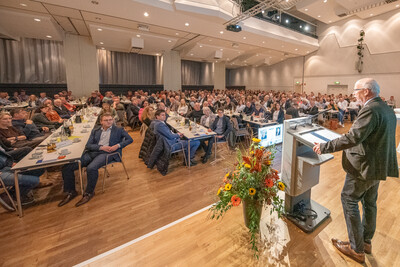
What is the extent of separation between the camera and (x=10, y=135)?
3.97 metres

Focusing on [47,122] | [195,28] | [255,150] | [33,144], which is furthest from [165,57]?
[255,150]

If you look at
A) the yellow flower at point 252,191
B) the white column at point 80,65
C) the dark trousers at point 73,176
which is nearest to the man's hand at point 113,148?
the dark trousers at point 73,176

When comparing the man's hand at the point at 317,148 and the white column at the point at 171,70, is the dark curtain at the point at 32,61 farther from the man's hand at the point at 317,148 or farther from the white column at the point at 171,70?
the man's hand at the point at 317,148

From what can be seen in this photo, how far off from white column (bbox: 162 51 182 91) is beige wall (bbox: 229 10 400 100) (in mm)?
11007

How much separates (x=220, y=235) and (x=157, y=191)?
151 cm

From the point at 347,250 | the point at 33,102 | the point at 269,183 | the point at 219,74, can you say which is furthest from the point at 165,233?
the point at 219,74

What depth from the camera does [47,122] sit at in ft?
18.2

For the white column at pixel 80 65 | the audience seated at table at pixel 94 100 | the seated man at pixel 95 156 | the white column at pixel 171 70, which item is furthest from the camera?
the white column at pixel 171 70

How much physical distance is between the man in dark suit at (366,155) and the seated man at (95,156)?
318 cm

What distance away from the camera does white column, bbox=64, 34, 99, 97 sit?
1154 cm

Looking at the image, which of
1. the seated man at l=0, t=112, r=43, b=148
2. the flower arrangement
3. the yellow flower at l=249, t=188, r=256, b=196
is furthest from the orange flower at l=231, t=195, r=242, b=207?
the seated man at l=0, t=112, r=43, b=148

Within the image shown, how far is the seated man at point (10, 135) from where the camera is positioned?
12.2 ft

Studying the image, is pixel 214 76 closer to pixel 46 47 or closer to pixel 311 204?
pixel 46 47

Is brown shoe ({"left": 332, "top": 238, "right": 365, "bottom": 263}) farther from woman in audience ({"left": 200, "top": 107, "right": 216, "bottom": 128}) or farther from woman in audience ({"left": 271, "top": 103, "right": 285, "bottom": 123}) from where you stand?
woman in audience ({"left": 271, "top": 103, "right": 285, "bottom": 123})
